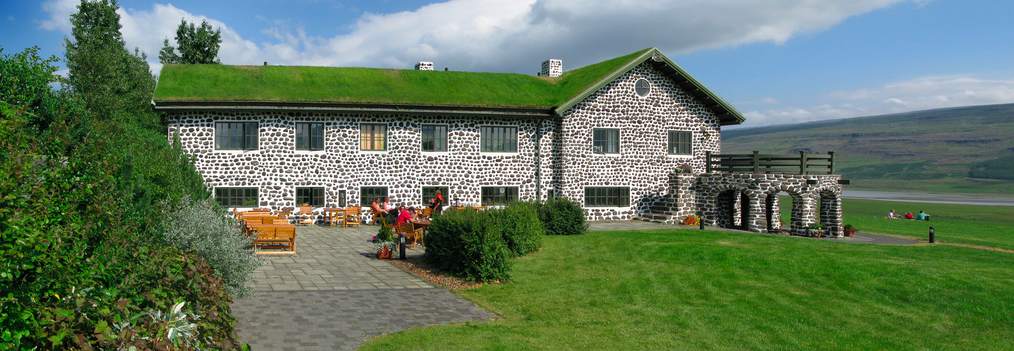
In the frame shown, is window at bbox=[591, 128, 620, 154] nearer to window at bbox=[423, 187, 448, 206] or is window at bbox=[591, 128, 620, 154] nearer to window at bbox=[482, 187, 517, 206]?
window at bbox=[482, 187, 517, 206]

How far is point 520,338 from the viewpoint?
10.4m

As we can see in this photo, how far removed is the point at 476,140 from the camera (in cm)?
2914

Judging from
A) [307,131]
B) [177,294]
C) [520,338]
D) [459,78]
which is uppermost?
[459,78]

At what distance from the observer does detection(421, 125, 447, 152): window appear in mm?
28578

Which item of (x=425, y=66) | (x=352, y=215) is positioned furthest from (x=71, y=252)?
(x=425, y=66)

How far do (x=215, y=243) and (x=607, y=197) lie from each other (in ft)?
69.1

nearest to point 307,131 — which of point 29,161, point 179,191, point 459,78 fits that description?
point 459,78

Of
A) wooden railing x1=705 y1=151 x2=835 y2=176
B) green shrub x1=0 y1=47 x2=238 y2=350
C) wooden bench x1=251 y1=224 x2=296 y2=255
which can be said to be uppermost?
wooden railing x1=705 y1=151 x2=835 y2=176

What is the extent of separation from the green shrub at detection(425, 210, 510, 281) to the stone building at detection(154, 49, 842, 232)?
1207 cm

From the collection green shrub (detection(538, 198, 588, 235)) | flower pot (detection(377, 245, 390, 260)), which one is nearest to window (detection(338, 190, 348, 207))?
green shrub (detection(538, 198, 588, 235))

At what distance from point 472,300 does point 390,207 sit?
15.3 metres

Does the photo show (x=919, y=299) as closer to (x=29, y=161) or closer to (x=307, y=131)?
(x=29, y=161)

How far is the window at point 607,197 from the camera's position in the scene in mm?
30312

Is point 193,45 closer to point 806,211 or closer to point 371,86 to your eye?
point 371,86
